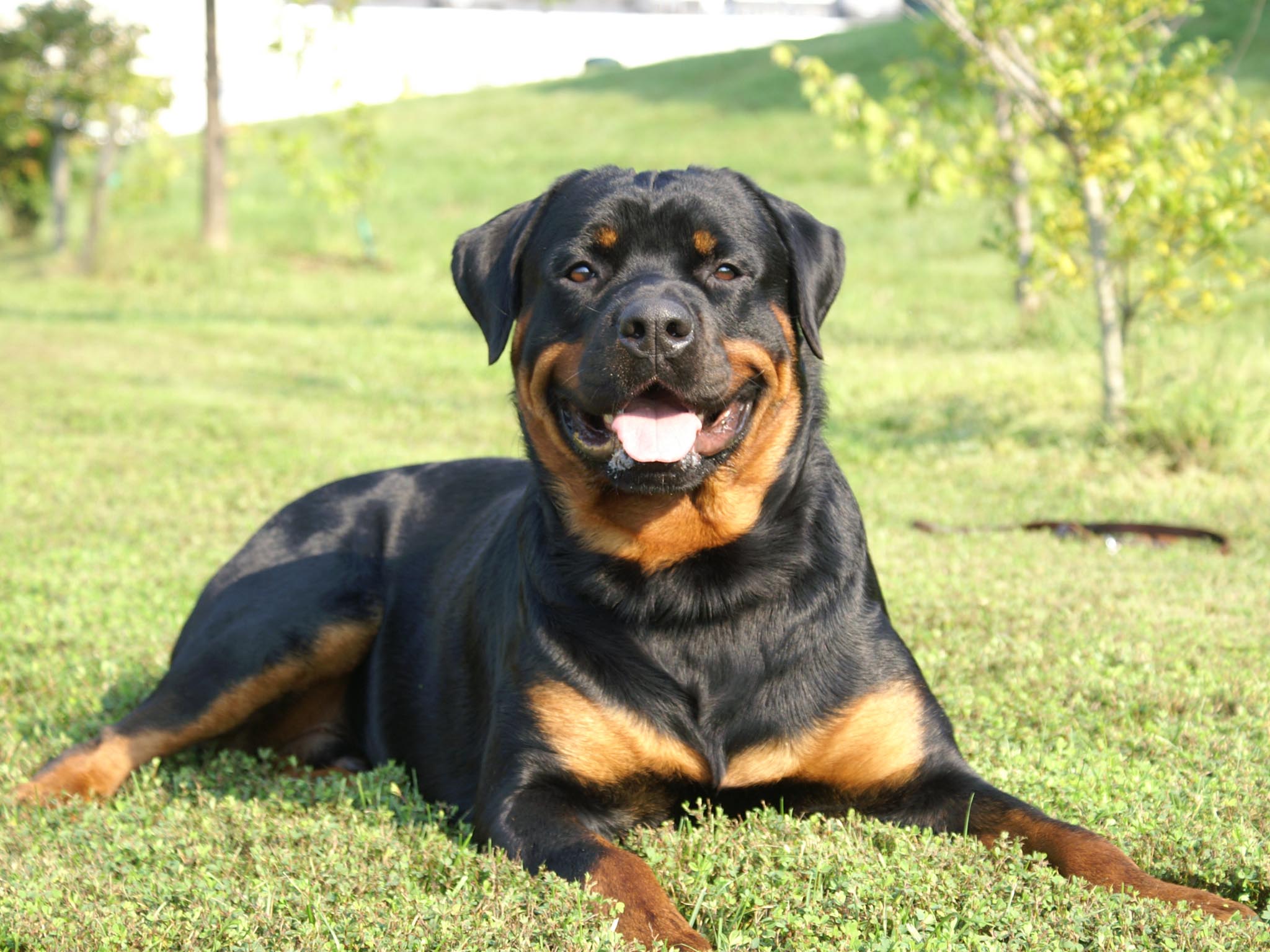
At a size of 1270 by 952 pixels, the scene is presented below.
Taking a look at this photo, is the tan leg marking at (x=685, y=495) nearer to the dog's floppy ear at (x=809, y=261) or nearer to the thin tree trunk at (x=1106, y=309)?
the dog's floppy ear at (x=809, y=261)

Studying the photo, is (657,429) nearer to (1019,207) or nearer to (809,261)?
(809,261)

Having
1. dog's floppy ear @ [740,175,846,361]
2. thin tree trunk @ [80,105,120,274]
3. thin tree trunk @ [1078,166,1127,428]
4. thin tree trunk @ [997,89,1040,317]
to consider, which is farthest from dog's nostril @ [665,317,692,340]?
thin tree trunk @ [80,105,120,274]

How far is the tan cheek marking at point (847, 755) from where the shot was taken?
3.17 metres

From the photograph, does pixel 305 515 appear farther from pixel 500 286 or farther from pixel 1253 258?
pixel 1253 258

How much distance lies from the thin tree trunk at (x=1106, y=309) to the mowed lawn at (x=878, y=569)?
22 centimetres

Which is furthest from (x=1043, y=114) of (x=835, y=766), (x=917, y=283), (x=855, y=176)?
(x=855, y=176)

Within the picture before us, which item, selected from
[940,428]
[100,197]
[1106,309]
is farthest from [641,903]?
[100,197]

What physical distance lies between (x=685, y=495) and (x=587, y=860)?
39.0 inches

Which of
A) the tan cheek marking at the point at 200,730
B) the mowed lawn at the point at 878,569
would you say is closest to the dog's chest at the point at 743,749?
the mowed lawn at the point at 878,569

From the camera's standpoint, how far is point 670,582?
328 centimetres

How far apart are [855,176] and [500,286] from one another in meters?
25.1

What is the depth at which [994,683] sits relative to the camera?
171 inches

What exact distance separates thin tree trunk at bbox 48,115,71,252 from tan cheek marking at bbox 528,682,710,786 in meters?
23.4

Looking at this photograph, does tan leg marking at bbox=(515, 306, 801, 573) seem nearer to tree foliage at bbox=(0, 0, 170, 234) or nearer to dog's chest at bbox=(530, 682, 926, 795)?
dog's chest at bbox=(530, 682, 926, 795)
